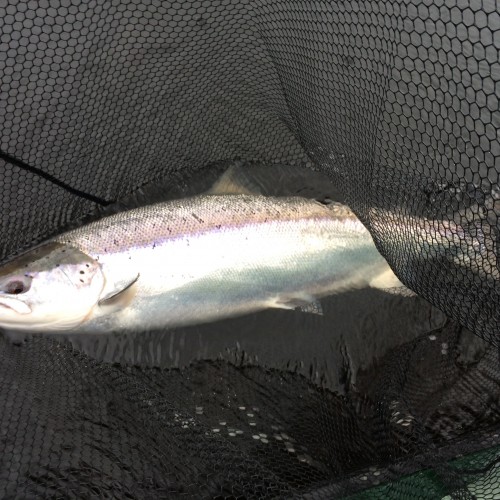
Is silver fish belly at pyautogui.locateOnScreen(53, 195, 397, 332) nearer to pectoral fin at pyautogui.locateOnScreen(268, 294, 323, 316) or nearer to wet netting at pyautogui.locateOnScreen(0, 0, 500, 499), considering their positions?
pectoral fin at pyautogui.locateOnScreen(268, 294, 323, 316)

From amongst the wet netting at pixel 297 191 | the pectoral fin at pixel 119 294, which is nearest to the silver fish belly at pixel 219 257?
the pectoral fin at pixel 119 294

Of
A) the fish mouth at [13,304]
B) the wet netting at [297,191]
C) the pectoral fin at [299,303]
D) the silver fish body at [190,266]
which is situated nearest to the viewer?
the wet netting at [297,191]

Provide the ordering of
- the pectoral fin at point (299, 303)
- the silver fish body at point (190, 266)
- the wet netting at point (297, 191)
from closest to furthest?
the wet netting at point (297, 191) → the silver fish body at point (190, 266) → the pectoral fin at point (299, 303)

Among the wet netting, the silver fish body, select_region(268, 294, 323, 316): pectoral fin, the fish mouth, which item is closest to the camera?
the wet netting

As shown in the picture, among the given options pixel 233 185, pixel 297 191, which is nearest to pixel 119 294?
pixel 233 185

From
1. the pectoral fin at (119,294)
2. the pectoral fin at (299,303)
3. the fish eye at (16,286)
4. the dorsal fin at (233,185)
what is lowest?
the pectoral fin at (299,303)

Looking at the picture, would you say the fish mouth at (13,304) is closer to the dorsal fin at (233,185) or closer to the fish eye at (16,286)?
the fish eye at (16,286)

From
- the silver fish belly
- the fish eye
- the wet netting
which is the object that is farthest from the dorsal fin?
the fish eye
